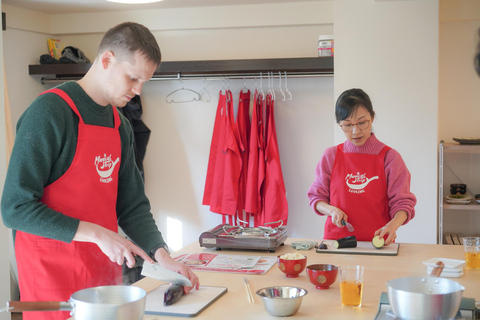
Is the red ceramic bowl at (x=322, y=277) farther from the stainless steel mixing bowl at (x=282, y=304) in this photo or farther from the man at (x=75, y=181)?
the man at (x=75, y=181)

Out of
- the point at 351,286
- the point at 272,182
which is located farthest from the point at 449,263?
the point at 272,182

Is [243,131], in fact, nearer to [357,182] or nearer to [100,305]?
[357,182]

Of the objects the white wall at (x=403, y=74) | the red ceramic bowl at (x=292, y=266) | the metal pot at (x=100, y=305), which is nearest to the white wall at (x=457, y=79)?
the white wall at (x=403, y=74)

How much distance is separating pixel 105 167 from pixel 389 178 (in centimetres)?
149

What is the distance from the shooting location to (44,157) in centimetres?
177

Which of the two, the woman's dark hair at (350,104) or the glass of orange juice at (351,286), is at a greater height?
the woman's dark hair at (350,104)

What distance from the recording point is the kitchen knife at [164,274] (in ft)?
5.83

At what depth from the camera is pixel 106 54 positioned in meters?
1.91

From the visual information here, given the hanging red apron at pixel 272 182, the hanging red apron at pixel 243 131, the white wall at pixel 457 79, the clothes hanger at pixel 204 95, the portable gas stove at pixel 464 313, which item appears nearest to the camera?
the portable gas stove at pixel 464 313

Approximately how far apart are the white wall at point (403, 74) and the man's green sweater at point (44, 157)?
249 cm

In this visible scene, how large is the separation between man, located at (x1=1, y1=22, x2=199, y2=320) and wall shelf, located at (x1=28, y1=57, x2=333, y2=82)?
8.44 feet

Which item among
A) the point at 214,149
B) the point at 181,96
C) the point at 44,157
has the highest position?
the point at 181,96

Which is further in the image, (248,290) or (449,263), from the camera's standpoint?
(449,263)

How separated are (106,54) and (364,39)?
260 centimetres
